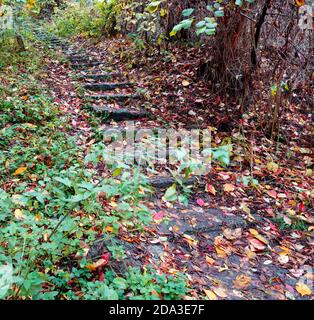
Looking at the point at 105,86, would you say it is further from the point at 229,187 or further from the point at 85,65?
the point at 229,187

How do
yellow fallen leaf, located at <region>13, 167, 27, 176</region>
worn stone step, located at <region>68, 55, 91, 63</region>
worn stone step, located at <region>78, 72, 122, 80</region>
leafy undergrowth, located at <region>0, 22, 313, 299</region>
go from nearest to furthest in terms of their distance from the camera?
leafy undergrowth, located at <region>0, 22, 313, 299</region> < yellow fallen leaf, located at <region>13, 167, 27, 176</region> < worn stone step, located at <region>78, 72, 122, 80</region> < worn stone step, located at <region>68, 55, 91, 63</region>

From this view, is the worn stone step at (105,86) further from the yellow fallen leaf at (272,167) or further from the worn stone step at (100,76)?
the yellow fallen leaf at (272,167)

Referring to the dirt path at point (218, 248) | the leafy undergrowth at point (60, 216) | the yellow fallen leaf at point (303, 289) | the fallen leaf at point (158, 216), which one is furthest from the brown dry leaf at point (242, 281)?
the fallen leaf at point (158, 216)

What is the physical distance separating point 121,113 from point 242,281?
301cm

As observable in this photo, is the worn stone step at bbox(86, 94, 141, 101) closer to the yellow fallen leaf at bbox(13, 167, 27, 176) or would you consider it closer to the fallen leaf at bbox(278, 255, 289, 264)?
the yellow fallen leaf at bbox(13, 167, 27, 176)

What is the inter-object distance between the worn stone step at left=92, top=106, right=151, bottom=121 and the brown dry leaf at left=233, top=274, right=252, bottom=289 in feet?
9.40

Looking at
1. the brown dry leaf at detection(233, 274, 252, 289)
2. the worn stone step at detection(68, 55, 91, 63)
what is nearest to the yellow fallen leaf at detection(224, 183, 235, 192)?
the brown dry leaf at detection(233, 274, 252, 289)

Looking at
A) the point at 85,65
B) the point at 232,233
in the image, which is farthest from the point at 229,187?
the point at 85,65

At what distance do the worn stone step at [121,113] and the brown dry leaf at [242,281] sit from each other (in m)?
2.87

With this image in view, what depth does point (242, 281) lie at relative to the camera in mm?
2555

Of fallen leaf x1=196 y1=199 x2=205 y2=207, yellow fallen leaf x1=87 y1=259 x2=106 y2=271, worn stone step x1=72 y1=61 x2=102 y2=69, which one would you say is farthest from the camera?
worn stone step x1=72 y1=61 x2=102 y2=69

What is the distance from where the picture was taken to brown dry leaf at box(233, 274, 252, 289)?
2506mm
